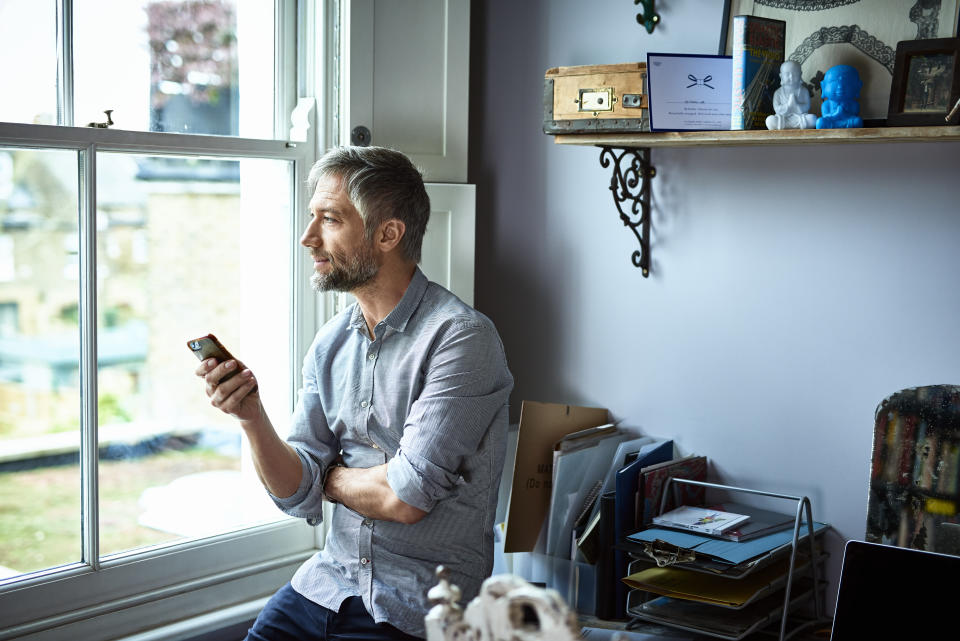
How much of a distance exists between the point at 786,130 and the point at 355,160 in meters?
0.81

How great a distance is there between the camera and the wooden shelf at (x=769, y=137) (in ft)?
5.45

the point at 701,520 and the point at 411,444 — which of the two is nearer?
the point at 411,444

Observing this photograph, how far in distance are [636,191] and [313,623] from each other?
1.21 m

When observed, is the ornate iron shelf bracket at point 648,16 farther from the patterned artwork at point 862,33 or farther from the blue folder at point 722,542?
the blue folder at point 722,542

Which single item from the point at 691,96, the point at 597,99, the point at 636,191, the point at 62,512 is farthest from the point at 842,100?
the point at 62,512

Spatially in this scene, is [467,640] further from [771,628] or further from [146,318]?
[146,318]

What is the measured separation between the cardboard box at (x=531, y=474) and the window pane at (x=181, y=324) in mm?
591

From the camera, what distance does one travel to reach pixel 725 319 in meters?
2.12

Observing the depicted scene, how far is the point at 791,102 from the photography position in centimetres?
178

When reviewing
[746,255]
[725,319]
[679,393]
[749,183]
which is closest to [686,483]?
[679,393]

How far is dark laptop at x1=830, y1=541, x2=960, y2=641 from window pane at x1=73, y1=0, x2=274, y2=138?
1564 mm

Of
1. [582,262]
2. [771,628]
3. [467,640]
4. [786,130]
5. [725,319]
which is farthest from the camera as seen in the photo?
[582,262]

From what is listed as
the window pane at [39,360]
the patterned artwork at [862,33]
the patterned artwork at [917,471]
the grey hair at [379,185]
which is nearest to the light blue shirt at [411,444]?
the grey hair at [379,185]

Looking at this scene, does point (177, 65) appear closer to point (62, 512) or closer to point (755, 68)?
point (62, 512)
